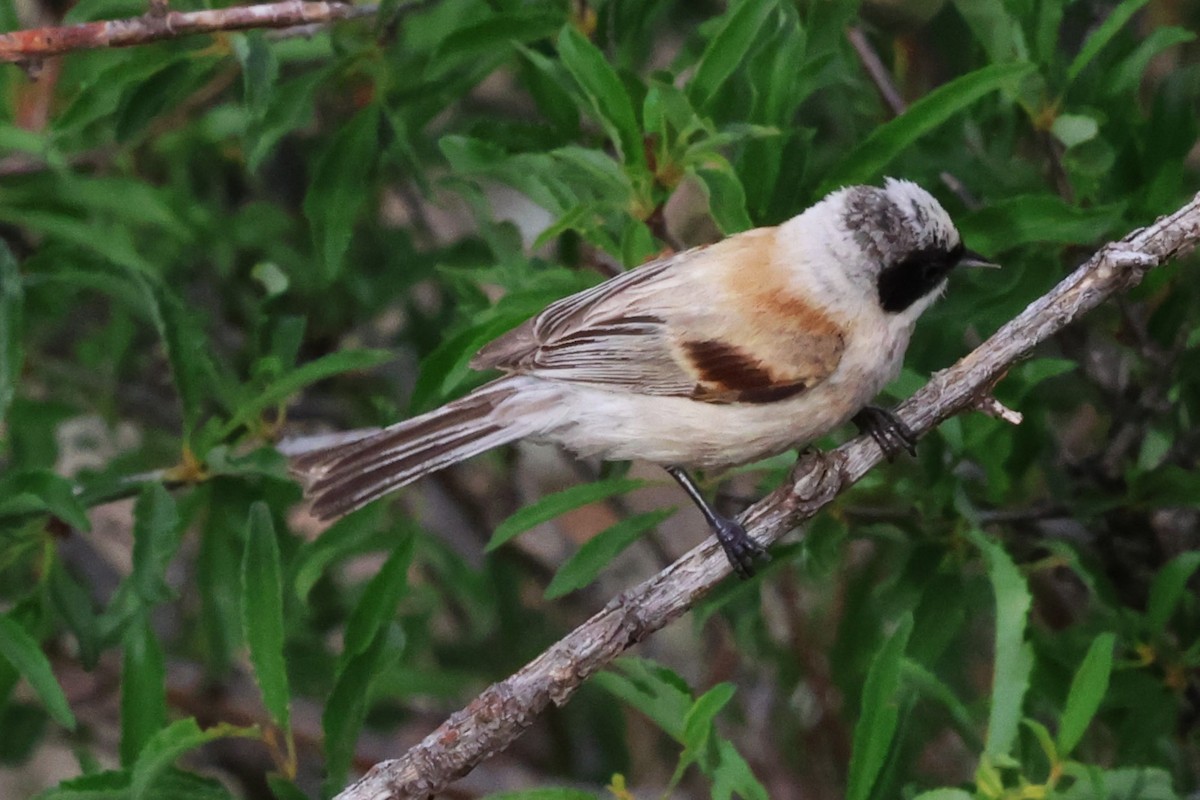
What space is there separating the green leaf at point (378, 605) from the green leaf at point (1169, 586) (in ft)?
5.52

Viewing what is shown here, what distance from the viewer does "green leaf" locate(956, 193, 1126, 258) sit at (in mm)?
2992

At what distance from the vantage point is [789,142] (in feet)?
10.9

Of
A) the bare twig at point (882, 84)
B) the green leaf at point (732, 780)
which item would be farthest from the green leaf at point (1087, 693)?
the bare twig at point (882, 84)

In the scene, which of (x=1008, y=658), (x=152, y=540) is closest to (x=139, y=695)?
(x=152, y=540)

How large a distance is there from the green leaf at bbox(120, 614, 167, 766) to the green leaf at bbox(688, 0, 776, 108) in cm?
175

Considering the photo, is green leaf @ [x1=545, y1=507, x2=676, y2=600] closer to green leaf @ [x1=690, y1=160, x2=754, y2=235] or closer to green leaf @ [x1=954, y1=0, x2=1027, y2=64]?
green leaf @ [x1=690, y1=160, x2=754, y2=235]

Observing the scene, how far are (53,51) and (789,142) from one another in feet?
5.30

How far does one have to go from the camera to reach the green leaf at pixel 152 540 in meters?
3.24

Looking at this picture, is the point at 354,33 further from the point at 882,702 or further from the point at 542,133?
the point at 882,702

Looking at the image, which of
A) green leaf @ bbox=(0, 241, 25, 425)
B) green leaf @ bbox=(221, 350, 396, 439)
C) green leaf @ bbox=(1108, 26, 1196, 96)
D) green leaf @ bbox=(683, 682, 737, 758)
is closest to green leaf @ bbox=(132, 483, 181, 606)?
green leaf @ bbox=(221, 350, 396, 439)

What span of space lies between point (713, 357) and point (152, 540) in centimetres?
136

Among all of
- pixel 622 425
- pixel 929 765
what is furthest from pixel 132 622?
pixel 929 765

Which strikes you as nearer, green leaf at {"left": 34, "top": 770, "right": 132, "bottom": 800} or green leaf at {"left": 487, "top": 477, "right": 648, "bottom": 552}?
green leaf at {"left": 34, "top": 770, "right": 132, "bottom": 800}

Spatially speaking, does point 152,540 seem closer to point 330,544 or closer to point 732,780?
point 330,544
